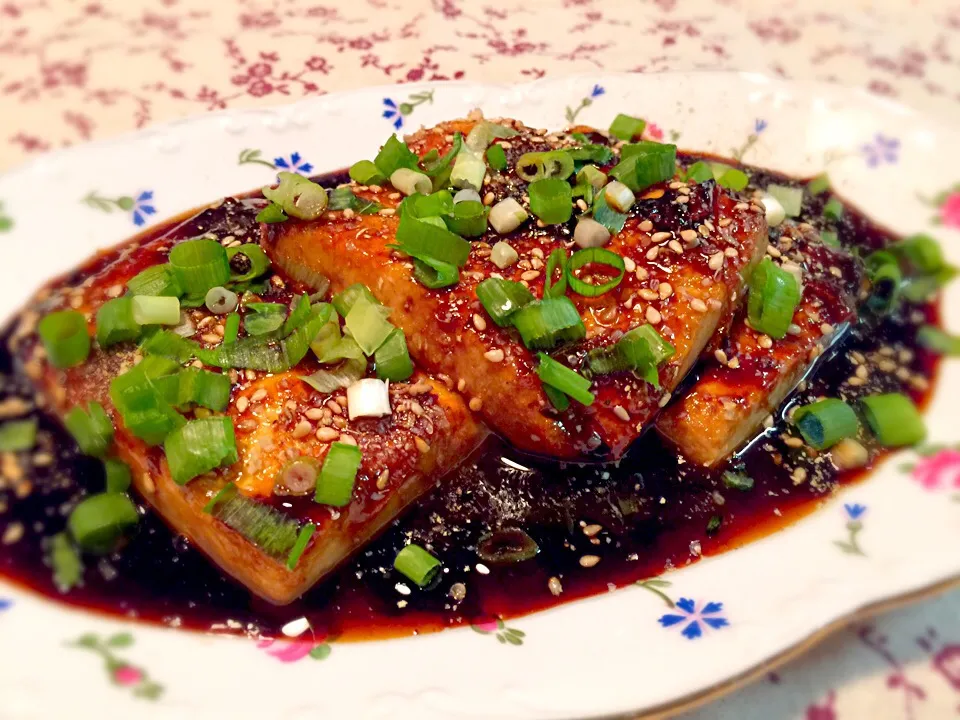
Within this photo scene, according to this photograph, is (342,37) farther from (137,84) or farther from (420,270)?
(420,270)

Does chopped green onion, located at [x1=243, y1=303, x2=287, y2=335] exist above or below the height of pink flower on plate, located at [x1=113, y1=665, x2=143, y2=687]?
above

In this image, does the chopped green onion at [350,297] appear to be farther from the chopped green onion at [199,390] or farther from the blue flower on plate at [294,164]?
the blue flower on plate at [294,164]

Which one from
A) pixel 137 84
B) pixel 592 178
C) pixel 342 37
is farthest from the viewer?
pixel 342 37

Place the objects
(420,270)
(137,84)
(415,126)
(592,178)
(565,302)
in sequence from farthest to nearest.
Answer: (137,84)
(415,126)
(592,178)
(420,270)
(565,302)

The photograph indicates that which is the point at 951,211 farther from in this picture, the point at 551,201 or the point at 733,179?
the point at 551,201

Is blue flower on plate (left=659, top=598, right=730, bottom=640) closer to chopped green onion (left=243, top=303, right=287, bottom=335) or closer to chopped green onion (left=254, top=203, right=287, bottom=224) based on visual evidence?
chopped green onion (left=243, top=303, right=287, bottom=335)

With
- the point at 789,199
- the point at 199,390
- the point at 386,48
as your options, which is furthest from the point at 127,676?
the point at 386,48

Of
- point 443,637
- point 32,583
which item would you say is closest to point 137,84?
point 32,583

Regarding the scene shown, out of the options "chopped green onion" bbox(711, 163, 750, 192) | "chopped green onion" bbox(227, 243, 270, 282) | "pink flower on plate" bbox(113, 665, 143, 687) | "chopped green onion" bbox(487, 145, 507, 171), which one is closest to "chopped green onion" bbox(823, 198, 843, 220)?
"chopped green onion" bbox(711, 163, 750, 192)
